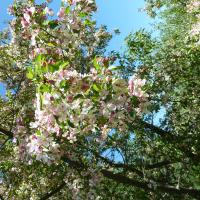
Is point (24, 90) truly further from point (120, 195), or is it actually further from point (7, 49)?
point (120, 195)

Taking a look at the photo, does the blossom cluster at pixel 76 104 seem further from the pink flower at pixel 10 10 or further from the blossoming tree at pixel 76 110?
the pink flower at pixel 10 10

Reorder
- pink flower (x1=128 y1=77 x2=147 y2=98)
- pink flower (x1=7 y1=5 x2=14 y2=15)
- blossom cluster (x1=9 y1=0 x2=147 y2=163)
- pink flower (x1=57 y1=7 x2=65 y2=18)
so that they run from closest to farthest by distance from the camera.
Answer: blossom cluster (x1=9 y1=0 x2=147 y2=163) < pink flower (x1=128 y1=77 x2=147 y2=98) < pink flower (x1=57 y1=7 x2=65 y2=18) < pink flower (x1=7 y1=5 x2=14 y2=15)

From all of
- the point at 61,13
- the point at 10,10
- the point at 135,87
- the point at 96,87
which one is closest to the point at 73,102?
the point at 96,87

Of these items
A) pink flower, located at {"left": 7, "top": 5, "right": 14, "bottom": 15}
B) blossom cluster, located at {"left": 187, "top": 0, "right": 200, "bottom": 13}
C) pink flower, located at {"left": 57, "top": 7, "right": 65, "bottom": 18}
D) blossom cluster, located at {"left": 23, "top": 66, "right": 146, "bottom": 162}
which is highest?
blossom cluster, located at {"left": 187, "top": 0, "right": 200, "bottom": 13}

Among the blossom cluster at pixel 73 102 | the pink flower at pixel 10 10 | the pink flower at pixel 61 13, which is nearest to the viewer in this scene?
the blossom cluster at pixel 73 102

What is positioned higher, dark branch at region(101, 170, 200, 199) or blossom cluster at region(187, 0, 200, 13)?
blossom cluster at region(187, 0, 200, 13)

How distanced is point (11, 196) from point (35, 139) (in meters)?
6.71

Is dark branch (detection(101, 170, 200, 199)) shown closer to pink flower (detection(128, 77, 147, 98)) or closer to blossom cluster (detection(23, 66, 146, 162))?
blossom cluster (detection(23, 66, 146, 162))

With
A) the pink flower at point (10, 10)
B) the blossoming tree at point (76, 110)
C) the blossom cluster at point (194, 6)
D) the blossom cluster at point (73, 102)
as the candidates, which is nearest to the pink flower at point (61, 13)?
the blossoming tree at point (76, 110)

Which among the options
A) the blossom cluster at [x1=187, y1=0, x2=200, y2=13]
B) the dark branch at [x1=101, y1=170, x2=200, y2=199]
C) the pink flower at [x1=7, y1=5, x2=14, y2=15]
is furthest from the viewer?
the blossom cluster at [x1=187, y1=0, x2=200, y2=13]

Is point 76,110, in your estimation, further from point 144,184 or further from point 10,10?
point 10,10

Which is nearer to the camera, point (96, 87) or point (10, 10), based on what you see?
point (96, 87)

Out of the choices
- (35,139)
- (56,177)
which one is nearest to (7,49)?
(56,177)

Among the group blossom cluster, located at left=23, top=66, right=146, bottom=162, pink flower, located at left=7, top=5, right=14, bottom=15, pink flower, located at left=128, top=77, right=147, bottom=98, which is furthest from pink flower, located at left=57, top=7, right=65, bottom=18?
pink flower, located at left=7, top=5, right=14, bottom=15
